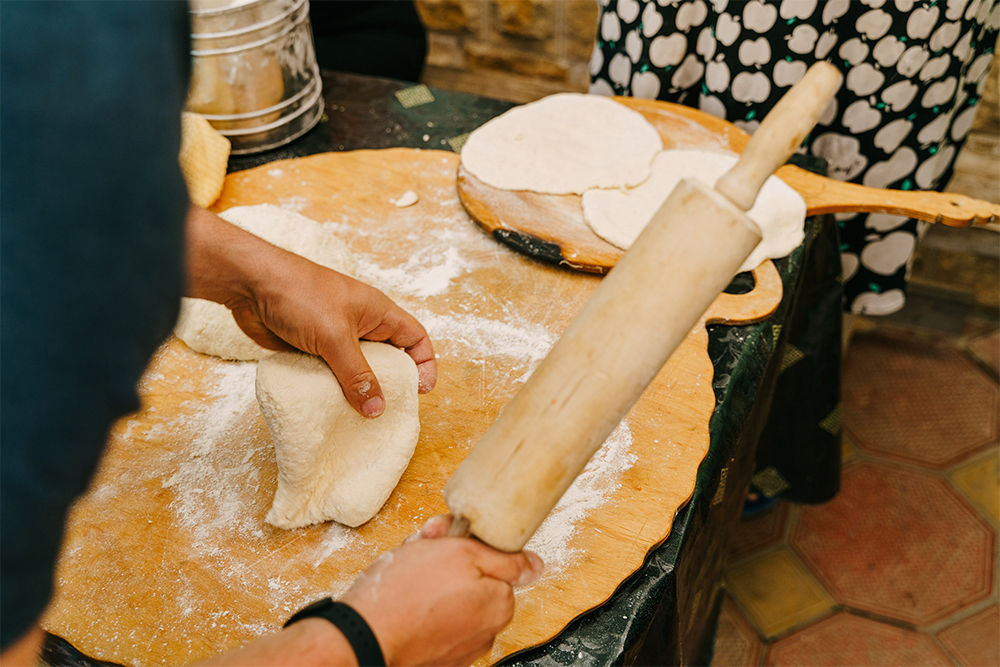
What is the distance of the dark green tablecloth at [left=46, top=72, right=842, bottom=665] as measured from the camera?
39.4 inches

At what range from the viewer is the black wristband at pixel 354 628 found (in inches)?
25.7

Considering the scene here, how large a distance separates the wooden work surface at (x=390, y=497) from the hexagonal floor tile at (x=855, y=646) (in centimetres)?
130

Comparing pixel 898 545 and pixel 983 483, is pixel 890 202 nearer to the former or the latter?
pixel 898 545

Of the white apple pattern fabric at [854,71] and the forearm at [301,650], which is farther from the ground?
the white apple pattern fabric at [854,71]

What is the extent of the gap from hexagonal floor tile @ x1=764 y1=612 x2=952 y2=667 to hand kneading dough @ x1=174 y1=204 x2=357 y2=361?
5.91 ft

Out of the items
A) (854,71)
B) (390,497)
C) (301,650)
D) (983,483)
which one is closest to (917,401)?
(983,483)

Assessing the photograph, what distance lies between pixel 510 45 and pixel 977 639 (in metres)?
2.98

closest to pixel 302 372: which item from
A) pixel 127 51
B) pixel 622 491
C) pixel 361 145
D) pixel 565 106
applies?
pixel 622 491

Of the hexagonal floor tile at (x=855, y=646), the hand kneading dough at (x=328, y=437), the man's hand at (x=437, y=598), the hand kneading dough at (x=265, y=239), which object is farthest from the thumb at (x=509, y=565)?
the hexagonal floor tile at (x=855, y=646)

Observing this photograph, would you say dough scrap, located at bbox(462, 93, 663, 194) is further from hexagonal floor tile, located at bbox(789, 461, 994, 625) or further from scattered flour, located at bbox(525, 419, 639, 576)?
hexagonal floor tile, located at bbox(789, 461, 994, 625)

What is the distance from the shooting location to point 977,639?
209cm

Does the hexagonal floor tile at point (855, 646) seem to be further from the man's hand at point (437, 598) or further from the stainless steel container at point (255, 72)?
the stainless steel container at point (255, 72)

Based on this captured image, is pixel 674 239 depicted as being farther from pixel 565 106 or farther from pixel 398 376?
pixel 565 106

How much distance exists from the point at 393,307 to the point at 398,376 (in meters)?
0.12
